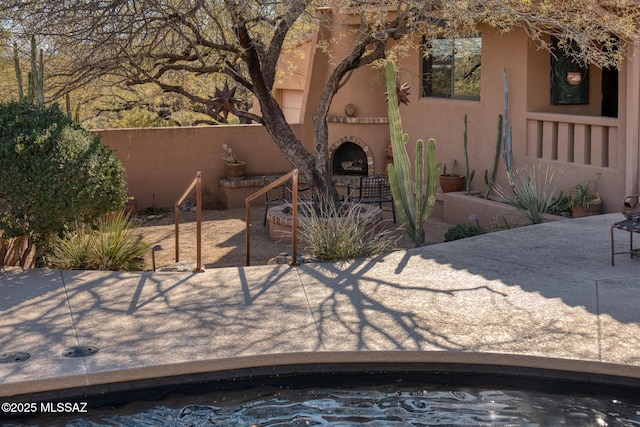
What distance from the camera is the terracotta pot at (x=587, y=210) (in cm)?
1227

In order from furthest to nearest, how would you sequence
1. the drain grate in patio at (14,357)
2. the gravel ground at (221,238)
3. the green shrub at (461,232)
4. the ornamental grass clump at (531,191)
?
the gravel ground at (221,238) < the ornamental grass clump at (531,191) < the green shrub at (461,232) < the drain grate in patio at (14,357)

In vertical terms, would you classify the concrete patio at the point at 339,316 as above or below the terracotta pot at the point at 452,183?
below

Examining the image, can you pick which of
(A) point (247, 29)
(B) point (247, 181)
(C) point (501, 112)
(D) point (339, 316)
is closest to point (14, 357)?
(D) point (339, 316)

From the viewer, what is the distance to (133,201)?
16984mm

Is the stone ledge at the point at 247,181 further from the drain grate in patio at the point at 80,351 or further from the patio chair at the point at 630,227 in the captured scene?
the drain grate in patio at the point at 80,351

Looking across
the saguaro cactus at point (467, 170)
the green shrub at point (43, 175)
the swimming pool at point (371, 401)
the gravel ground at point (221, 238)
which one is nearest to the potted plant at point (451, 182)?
the saguaro cactus at point (467, 170)

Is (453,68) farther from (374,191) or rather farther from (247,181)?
(247,181)

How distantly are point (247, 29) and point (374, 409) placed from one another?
6.73 meters

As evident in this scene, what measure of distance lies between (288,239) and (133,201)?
15.4 ft

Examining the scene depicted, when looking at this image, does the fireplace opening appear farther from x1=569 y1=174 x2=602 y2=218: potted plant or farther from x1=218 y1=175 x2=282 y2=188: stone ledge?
x1=569 y1=174 x2=602 y2=218: potted plant

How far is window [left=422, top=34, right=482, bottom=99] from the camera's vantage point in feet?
49.6

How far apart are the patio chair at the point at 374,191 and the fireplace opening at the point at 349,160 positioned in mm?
2394

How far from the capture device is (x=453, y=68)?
15.7 metres

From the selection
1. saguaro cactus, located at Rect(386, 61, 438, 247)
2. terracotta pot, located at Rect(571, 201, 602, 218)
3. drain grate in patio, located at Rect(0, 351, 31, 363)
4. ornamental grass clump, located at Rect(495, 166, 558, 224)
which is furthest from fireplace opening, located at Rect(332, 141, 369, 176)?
drain grate in patio, located at Rect(0, 351, 31, 363)
